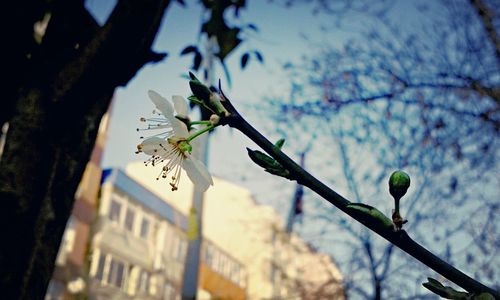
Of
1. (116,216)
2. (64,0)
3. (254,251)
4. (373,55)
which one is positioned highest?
(254,251)

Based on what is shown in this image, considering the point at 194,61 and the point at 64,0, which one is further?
the point at 194,61

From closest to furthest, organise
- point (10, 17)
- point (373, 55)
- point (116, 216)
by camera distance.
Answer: point (10, 17)
point (373, 55)
point (116, 216)

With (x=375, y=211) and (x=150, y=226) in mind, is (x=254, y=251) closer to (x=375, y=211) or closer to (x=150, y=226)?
(x=150, y=226)

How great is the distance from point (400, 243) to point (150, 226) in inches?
812

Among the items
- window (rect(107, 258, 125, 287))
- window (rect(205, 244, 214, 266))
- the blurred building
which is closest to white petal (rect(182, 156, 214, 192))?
the blurred building

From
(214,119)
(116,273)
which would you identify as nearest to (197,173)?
(214,119)

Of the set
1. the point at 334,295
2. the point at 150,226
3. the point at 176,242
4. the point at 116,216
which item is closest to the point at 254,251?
the point at 176,242

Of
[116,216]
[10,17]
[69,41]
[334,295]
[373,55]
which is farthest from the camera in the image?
[116,216]

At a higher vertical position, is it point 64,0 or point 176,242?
point 176,242

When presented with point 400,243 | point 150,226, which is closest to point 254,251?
point 150,226

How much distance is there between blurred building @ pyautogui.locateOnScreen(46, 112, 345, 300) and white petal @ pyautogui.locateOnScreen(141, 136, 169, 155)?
34.3 ft

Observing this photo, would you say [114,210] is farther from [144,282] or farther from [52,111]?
[52,111]

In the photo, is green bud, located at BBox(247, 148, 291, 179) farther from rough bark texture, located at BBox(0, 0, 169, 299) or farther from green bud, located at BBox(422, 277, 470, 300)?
rough bark texture, located at BBox(0, 0, 169, 299)

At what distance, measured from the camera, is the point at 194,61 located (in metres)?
3.46
